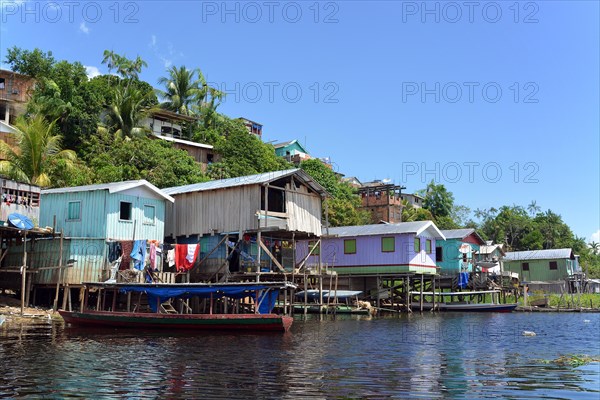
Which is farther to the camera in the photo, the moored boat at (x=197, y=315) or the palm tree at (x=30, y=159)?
the palm tree at (x=30, y=159)

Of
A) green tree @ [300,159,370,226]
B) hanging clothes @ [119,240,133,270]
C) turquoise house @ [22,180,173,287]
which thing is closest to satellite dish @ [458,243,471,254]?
green tree @ [300,159,370,226]

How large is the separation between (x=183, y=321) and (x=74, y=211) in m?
10.9

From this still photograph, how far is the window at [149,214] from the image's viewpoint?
33.5 m

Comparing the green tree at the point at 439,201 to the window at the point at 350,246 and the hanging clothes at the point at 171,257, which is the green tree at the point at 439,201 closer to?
the window at the point at 350,246

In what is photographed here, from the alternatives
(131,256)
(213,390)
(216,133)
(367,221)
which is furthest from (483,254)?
(213,390)

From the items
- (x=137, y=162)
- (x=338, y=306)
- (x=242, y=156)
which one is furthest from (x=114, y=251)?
(x=242, y=156)

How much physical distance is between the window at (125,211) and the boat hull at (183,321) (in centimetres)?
720

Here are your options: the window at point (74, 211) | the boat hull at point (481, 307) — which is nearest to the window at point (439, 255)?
the boat hull at point (481, 307)

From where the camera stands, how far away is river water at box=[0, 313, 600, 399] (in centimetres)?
1316

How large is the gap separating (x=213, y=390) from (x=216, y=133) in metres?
52.9

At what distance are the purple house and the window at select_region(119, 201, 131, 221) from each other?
604 inches

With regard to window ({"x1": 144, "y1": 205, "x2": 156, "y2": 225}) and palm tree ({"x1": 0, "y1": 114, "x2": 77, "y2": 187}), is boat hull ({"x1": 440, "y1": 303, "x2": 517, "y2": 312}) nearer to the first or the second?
window ({"x1": 144, "y1": 205, "x2": 156, "y2": 225})

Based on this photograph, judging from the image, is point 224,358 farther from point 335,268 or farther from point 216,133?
point 216,133

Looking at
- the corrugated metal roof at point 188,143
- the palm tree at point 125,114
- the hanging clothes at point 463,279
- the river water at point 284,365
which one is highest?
the palm tree at point 125,114
